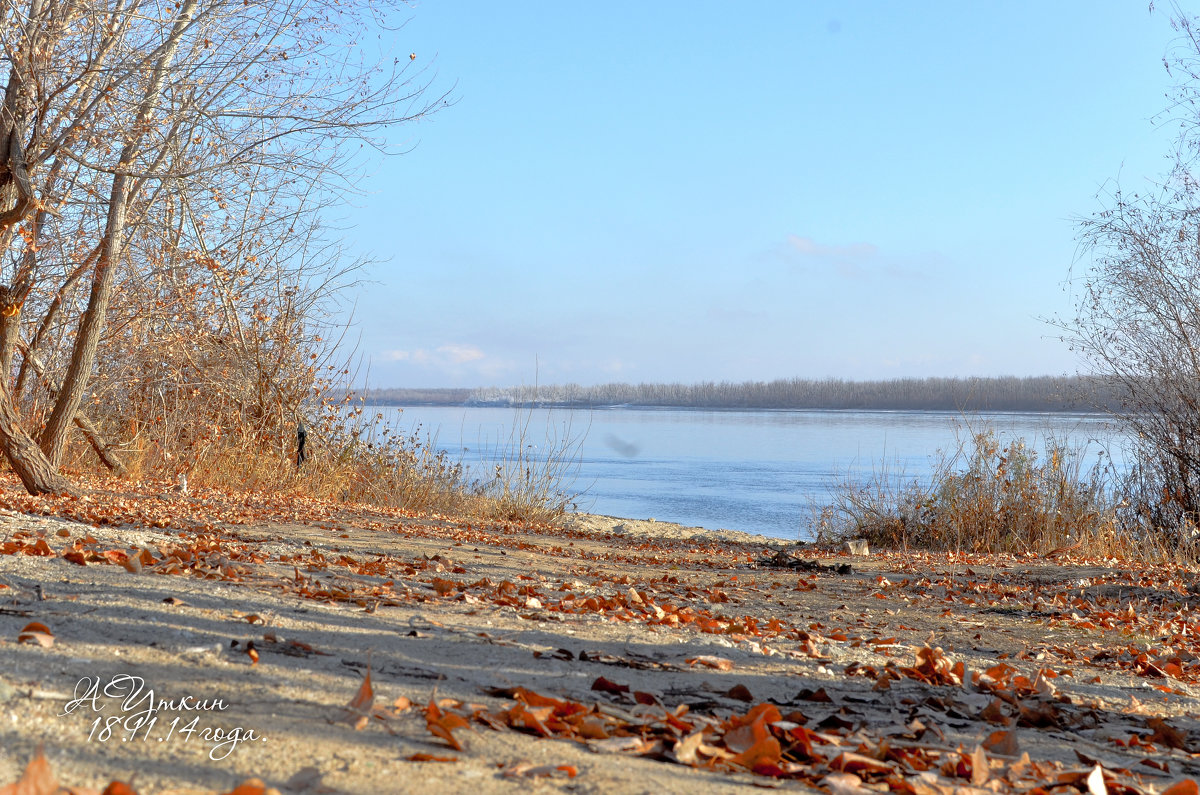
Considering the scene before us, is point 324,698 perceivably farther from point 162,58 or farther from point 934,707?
point 162,58

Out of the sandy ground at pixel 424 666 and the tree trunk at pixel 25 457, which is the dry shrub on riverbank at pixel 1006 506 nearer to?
the sandy ground at pixel 424 666

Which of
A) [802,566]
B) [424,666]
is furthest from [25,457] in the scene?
[802,566]

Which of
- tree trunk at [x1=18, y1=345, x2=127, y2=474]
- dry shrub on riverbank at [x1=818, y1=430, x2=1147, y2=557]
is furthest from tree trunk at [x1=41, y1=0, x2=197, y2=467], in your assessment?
dry shrub on riverbank at [x1=818, y1=430, x2=1147, y2=557]

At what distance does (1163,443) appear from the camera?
10680mm

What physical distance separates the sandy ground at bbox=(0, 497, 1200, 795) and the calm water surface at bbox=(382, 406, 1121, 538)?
7.20 meters

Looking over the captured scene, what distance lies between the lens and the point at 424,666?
2.50m

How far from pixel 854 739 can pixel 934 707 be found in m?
0.69

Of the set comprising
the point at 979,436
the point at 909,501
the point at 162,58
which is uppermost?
the point at 162,58

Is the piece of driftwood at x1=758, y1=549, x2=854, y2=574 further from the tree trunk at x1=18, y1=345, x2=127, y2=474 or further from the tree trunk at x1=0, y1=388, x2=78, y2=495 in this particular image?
the tree trunk at x1=18, y1=345, x2=127, y2=474

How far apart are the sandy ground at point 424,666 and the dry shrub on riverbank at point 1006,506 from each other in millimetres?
5702

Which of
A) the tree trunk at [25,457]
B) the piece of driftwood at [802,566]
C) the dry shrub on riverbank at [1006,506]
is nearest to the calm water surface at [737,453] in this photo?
the dry shrub on riverbank at [1006,506]

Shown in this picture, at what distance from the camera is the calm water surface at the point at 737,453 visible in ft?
43.9

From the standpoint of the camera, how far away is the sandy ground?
1748 millimetres

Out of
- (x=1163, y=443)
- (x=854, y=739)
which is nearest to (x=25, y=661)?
(x=854, y=739)
